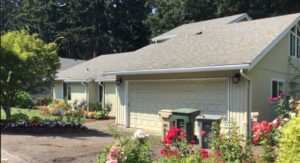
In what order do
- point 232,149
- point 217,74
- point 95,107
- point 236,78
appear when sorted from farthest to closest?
point 95,107
point 217,74
point 236,78
point 232,149

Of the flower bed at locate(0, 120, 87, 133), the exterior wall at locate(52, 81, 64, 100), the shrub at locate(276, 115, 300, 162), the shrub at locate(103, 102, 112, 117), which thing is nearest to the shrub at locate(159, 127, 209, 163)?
the shrub at locate(276, 115, 300, 162)

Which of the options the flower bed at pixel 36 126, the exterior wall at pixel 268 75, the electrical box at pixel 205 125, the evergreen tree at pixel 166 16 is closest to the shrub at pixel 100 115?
the flower bed at pixel 36 126

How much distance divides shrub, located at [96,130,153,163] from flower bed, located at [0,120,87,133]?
29.9 feet

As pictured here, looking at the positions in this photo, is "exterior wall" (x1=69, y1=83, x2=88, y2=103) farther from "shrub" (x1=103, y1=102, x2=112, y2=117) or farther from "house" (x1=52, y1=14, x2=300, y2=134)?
"house" (x1=52, y1=14, x2=300, y2=134)

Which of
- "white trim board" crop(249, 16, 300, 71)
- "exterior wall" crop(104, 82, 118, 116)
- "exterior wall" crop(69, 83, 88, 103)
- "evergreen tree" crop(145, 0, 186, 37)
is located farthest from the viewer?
"evergreen tree" crop(145, 0, 186, 37)

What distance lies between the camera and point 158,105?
51.5 ft

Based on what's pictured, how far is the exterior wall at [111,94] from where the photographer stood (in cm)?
2224

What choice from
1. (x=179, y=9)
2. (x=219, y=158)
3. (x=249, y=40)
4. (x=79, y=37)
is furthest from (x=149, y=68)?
(x=79, y=37)

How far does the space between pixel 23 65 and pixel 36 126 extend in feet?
8.22

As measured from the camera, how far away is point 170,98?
15.2 meters

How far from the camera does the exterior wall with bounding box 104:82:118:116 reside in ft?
73.0

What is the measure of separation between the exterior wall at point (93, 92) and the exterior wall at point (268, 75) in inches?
521

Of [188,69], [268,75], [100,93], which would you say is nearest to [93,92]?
[100,93]

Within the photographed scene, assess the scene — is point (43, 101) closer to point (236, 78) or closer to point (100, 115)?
point (100, 115)
